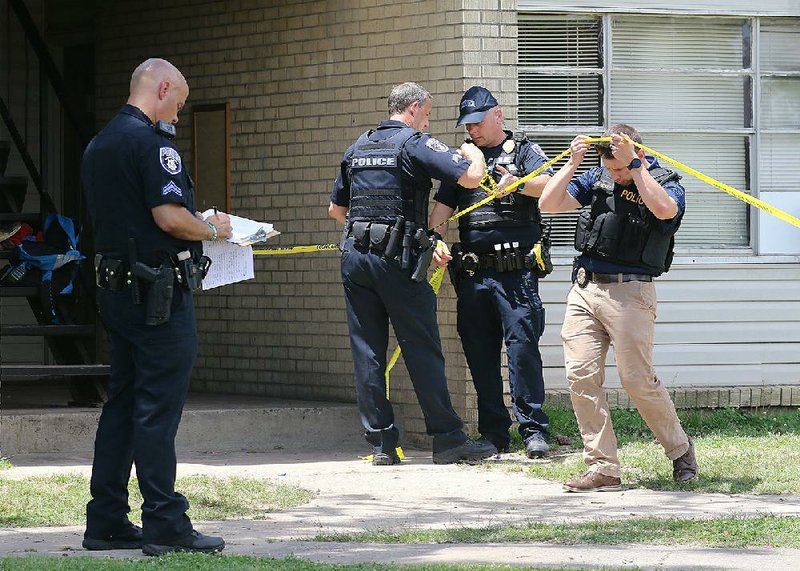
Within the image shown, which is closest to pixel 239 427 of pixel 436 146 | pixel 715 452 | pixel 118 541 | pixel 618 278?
pixel 436 146

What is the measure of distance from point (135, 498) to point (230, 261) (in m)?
1.40

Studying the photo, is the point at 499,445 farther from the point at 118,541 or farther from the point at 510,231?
the point at 118,541

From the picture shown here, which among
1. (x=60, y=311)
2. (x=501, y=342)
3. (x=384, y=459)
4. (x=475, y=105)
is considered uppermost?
(x=475, y=105)

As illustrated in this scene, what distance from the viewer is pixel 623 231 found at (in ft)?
26.3

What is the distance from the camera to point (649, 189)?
7.77 metres

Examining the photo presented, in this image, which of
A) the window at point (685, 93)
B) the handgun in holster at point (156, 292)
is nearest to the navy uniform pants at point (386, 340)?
the window at point (685, 93)

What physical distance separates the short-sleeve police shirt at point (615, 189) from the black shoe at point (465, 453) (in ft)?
5.33

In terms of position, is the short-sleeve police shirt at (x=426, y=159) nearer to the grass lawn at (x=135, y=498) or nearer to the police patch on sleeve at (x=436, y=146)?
the police patch on sleeve at (x=436, y=146)

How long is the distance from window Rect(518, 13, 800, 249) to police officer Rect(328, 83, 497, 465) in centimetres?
156

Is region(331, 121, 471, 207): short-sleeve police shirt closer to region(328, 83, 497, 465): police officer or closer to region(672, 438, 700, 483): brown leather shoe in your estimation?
region(328, 83, 497, 465): police officer

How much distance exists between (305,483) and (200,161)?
423 cm

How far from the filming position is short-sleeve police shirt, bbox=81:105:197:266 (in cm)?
640

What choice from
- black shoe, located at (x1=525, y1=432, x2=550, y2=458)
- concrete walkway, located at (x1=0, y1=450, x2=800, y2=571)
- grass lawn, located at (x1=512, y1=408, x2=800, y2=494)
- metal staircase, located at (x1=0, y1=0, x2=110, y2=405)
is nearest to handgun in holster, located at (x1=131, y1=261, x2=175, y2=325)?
concrete walkway, located at (x1=0, y1=450, x2=800, y2=571)

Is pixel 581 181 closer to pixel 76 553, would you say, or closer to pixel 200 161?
pixel 76 553
